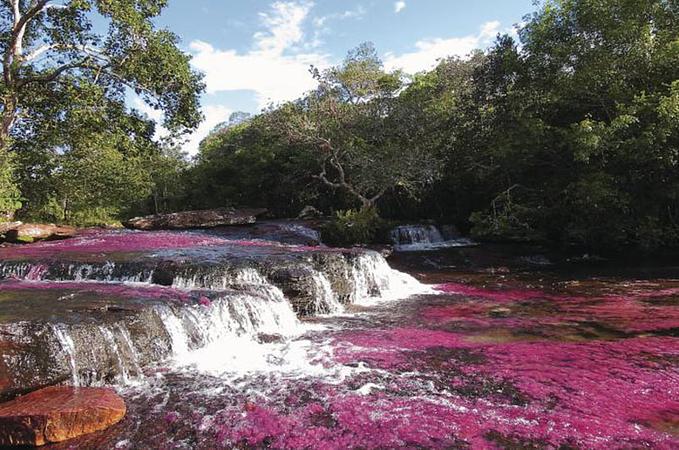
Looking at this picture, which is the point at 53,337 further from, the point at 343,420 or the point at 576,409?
the point at 576,409

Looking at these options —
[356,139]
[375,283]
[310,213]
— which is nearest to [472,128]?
[356,139]

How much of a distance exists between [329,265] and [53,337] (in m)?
6.43

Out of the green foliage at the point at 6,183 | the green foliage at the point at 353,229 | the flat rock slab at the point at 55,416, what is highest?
the green foliage at the point at 6,183

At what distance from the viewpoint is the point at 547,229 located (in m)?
19.1

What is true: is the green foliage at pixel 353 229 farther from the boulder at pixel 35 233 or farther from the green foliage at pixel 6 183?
the green foliage at pixel 6 183

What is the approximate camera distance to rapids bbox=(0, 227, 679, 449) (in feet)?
14.9

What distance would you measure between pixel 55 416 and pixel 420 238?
19.4m

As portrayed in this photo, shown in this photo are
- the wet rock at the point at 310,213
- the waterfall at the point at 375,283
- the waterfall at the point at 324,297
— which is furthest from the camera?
the wet rock at the point at 310,213

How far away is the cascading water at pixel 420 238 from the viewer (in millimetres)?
22078

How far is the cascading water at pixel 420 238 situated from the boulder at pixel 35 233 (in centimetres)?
1459

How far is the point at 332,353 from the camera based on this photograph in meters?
6.94

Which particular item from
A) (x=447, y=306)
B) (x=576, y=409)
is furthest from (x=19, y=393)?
(x=447, y=306)

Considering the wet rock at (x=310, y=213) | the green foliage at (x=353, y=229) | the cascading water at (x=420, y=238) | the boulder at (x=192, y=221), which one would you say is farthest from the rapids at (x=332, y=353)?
the wet rock at (x=310, y=213)

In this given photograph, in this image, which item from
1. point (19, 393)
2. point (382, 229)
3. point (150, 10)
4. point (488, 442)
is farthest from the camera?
point (382, 229)
